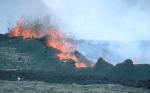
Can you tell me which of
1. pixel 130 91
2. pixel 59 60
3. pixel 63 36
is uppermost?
pixel 63 36

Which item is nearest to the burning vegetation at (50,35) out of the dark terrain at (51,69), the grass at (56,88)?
the dark terrain at (51,69)

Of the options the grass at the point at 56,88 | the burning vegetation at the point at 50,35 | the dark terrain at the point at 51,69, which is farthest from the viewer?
the burning vegetation at the point at 50,35

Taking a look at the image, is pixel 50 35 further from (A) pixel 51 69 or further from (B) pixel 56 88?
(B) pixel 56 88

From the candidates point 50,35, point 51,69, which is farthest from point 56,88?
point 50,35

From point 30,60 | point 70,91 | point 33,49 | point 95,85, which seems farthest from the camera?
point 33,49

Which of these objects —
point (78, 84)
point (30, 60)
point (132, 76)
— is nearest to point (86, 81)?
point (78, 84)

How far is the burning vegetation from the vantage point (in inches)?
4308

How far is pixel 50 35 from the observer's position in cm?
11562

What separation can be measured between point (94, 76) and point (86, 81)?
19.9 feet

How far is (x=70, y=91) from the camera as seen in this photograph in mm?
64312

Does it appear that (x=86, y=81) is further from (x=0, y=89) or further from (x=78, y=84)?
(x=0, y=89)

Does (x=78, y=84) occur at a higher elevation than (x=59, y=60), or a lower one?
lower

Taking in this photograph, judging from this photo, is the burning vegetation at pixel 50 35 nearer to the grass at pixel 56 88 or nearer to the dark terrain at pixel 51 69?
the dark terrain at pixel 51 69

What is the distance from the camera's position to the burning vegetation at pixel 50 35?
109m
